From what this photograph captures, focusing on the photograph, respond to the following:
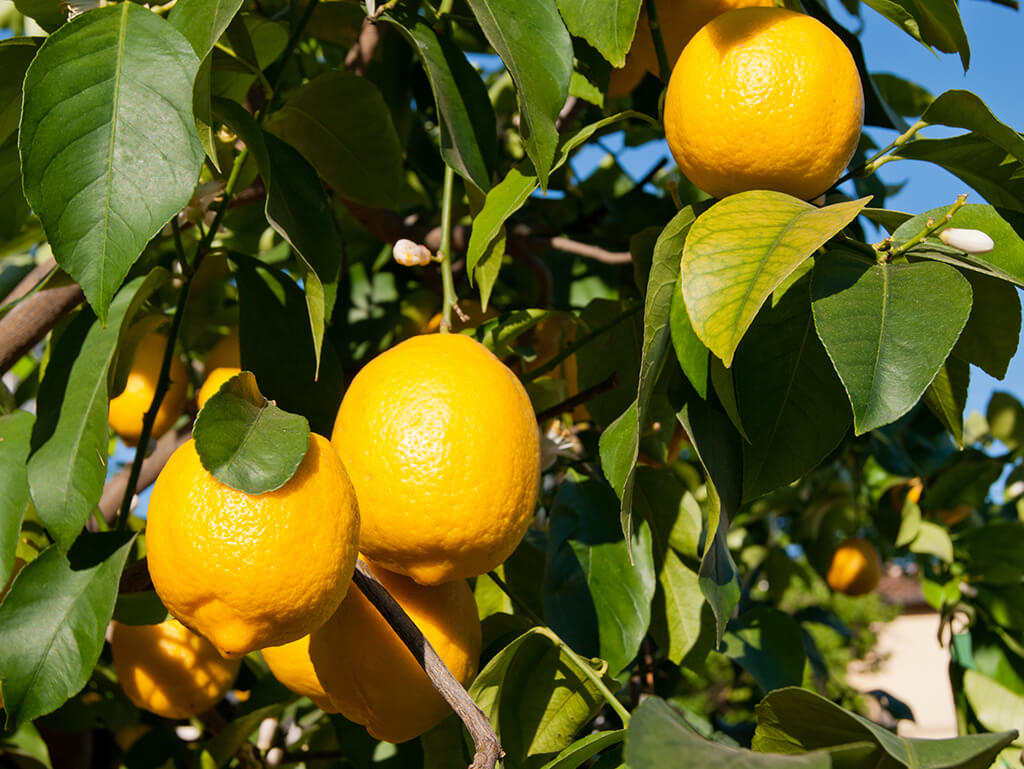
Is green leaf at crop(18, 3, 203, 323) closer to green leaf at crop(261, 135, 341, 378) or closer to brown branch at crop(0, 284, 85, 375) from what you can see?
green leaf at crop(261, 135, 341, 378)

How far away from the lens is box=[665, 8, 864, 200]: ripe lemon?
56 cm

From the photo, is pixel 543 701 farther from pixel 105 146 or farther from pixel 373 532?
pixel 105 146

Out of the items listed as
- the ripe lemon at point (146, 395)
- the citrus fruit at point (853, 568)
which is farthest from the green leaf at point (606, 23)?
the citrus fruit at point (853, 568)

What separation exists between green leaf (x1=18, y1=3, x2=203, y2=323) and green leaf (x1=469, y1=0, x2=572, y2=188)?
177mm

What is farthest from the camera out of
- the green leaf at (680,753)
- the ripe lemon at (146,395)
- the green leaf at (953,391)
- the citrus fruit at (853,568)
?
the citrus fruit at (853,568)

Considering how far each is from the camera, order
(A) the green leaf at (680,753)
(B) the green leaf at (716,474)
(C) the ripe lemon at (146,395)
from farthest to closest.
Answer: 1. (C) the ripe lemon at (146,395)
2. (B) the green leaf at (716,474)
3. (A) the green leaf at (680,753)

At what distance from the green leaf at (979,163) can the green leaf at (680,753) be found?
43 centimetres

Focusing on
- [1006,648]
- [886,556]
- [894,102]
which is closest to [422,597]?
[894,102]

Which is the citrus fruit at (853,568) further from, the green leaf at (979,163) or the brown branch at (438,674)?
the brown branch at (438,674)

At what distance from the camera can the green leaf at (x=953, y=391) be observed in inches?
27.1

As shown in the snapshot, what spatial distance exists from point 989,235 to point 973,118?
0.08m

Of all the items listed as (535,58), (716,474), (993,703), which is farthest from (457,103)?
(993,703)

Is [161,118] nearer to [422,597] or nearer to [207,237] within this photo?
[207,237]

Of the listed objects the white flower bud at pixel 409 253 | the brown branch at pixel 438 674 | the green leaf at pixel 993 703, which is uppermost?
the white flower bud at pixel 409 253
